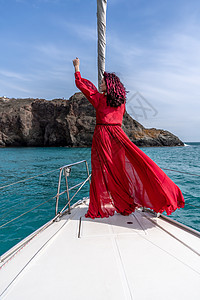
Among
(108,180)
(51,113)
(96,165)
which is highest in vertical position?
(51,113)

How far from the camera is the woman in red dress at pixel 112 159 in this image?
Answer: 6.43 feet

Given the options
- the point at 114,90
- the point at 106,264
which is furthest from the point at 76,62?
the point at 106,264

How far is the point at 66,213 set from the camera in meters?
2.33

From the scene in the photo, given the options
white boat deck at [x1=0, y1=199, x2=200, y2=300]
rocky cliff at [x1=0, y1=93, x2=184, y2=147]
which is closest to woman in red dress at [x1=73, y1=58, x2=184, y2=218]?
white boat deck at [x1=0, y1=199, x2=200, y2=300]

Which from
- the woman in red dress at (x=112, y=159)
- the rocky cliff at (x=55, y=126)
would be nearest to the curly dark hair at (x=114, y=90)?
the woman in red dress at (x=112, y=159)

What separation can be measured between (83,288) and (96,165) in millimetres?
1195

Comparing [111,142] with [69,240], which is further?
[111,142]

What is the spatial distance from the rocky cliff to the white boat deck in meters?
40.6

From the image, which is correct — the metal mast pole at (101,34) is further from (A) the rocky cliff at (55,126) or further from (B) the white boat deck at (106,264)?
(A) the rocky cliff at (55,126)

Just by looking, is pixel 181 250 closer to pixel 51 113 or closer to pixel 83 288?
pixel 83 288

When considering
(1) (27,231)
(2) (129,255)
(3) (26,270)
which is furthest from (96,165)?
(1) (27,231)

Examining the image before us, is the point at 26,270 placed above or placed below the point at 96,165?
below

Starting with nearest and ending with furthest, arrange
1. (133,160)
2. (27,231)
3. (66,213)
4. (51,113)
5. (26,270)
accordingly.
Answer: (26,270), (133,160), (66,213), (27,231), (51,113)

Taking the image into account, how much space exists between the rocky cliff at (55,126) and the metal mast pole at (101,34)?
40110 mm
